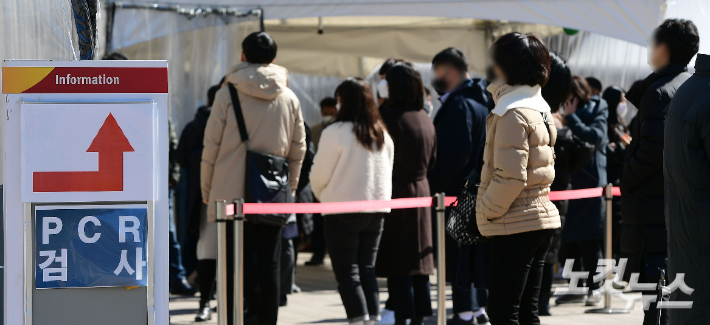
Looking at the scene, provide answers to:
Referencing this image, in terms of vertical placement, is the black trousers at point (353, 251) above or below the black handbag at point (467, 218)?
below

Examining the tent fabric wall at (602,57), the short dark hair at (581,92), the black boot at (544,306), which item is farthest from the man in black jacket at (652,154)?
the tent fabric wall at (602,57)

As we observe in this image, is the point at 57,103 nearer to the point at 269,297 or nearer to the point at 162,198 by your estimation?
the point at 162,198

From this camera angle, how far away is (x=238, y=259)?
4207mm

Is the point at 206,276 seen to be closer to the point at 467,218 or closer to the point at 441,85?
the point at 441,85

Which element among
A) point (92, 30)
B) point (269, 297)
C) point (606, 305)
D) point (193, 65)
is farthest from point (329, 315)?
point (92, 30)

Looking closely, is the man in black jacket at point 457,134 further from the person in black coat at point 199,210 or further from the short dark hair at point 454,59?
the person in black coat at point 199,210

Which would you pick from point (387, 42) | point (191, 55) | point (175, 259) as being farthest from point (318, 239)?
point (191, 55)

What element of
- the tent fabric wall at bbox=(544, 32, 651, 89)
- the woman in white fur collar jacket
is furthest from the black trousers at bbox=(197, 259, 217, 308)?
the tent fabric wall at bbox=(544, 32, 651, 89)

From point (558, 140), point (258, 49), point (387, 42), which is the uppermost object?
point (387, 42)

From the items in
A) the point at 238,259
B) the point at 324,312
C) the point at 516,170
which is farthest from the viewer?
the point at 324,312

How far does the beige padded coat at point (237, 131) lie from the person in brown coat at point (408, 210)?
863mm

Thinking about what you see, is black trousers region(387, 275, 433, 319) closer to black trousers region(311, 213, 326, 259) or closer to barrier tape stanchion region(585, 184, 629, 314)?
barrier tape stanchion region(585, 184, 629, 314)

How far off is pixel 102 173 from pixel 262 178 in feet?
6.11

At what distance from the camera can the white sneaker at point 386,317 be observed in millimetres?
5613
